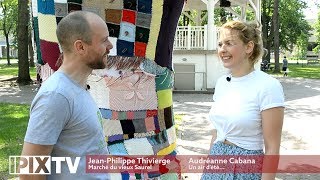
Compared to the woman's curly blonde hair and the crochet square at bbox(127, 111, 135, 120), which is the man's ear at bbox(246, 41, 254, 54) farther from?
the crochet square at bbox(127, 111, 135, 120)

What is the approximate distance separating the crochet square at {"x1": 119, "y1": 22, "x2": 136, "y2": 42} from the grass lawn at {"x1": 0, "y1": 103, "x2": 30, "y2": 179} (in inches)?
145

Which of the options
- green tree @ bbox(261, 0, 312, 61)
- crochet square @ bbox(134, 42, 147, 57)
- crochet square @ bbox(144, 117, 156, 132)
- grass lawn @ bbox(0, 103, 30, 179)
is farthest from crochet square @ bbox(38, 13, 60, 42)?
green tree @ bbox(261, 0, 312, 61)

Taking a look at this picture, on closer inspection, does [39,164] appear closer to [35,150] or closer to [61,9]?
[35,150]

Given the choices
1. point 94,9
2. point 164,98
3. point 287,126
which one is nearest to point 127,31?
point 94,9

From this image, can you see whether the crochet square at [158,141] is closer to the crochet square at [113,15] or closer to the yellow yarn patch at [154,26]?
the yellow yarn patch at [154,26]

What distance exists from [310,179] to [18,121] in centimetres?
648

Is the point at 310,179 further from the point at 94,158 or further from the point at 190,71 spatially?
the point at 190,71

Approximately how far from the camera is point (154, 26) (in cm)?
221

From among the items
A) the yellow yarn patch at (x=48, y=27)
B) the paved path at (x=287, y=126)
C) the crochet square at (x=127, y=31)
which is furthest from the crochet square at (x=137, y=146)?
the paved path at (x=287, y=126)

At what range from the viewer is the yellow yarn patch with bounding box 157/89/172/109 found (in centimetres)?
230

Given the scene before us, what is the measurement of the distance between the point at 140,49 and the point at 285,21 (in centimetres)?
4453

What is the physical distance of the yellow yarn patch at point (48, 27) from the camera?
7.09 feet

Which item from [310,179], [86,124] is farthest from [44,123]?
[310,179]

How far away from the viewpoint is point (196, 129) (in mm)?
8891
